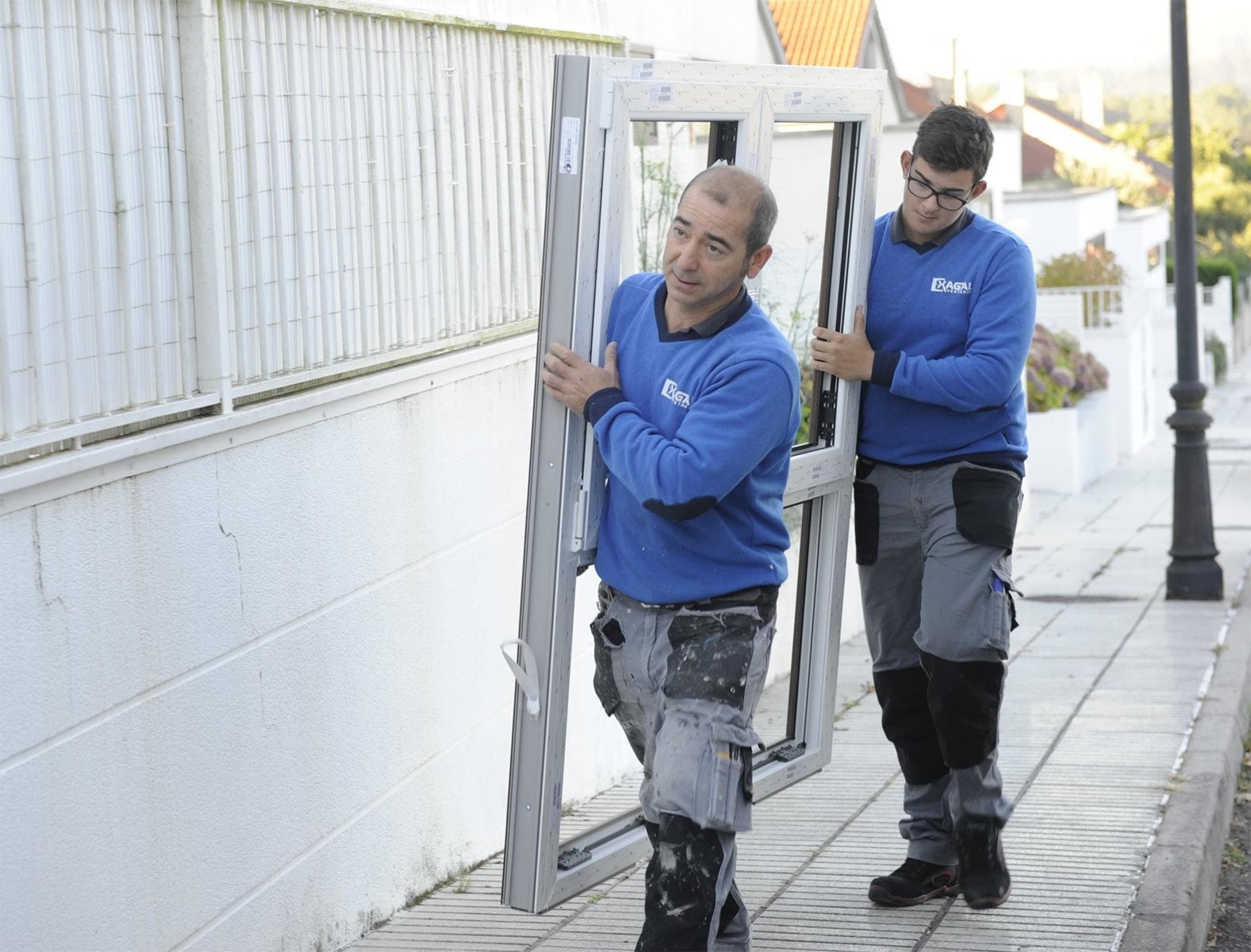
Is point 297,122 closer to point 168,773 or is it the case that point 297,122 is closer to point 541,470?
point 541,470

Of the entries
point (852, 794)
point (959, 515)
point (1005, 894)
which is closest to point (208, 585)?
point (959, 515)

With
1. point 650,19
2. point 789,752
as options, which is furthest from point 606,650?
point 650,19

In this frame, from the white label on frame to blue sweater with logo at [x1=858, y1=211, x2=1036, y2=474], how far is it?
1.20 meters

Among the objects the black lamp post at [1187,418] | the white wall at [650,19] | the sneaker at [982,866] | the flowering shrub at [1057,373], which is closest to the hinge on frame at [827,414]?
the sneaker at [982,866]

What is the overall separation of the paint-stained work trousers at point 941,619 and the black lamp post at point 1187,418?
6513mm

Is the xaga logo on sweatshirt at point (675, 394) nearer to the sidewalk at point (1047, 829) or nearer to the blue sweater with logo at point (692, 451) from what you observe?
the blue sweater with logo at point (692, 451)

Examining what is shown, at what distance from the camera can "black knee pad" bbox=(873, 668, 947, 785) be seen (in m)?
4.68

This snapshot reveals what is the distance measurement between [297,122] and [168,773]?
161 centimetres

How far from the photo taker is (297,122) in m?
4.20

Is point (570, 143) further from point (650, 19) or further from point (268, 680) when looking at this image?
point (650, 19)

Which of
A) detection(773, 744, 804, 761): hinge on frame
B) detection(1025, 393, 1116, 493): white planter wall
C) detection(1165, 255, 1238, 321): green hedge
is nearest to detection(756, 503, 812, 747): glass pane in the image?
detection(773, 744, 804, 761): hinge on frame

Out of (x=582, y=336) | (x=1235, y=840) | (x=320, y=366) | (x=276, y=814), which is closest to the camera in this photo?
(x=582, y=336)

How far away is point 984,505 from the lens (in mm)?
4352

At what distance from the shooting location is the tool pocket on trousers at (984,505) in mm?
4340
